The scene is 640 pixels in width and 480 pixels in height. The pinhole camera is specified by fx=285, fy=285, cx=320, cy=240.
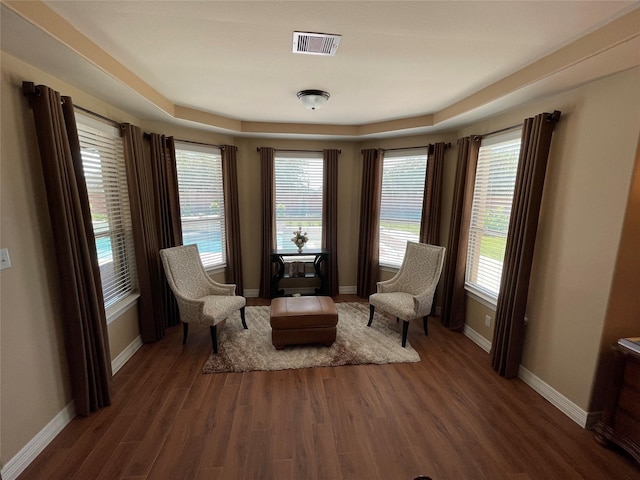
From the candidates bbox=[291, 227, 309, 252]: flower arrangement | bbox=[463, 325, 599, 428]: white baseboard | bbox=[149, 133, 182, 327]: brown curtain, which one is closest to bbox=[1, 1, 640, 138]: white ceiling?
bbox=[149, 133, 182, 327]: brown curtain

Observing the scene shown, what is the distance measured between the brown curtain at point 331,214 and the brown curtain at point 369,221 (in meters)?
0.39

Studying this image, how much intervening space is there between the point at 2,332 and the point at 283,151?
138 inches

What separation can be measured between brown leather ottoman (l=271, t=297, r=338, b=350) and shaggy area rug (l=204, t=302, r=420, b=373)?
11 centimetres

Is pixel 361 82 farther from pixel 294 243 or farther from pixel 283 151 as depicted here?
pixel 294 243

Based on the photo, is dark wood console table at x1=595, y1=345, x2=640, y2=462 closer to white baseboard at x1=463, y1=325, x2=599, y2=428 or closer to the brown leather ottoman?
white baseboard at x1=463, y1=325, x2=599, y2=428

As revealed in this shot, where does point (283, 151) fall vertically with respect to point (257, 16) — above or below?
below

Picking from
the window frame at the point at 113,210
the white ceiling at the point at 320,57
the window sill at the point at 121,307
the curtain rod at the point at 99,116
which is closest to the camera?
the white ceiling at the point at 320,57

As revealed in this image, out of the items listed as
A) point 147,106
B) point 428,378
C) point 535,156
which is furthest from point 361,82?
point 428,378

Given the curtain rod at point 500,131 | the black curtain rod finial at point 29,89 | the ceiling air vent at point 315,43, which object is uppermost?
the ceiling air vent at point 315,43

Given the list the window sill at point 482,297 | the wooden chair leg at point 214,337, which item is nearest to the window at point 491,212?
the window sill at point 482,297

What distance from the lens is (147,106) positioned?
2668 mm

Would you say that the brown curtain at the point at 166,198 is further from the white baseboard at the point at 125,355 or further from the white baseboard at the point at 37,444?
the white baseboard at the point at 37,444

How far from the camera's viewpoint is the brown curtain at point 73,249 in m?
1.76

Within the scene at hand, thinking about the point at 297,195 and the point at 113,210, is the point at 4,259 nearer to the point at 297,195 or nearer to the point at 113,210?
the point at 113,210
